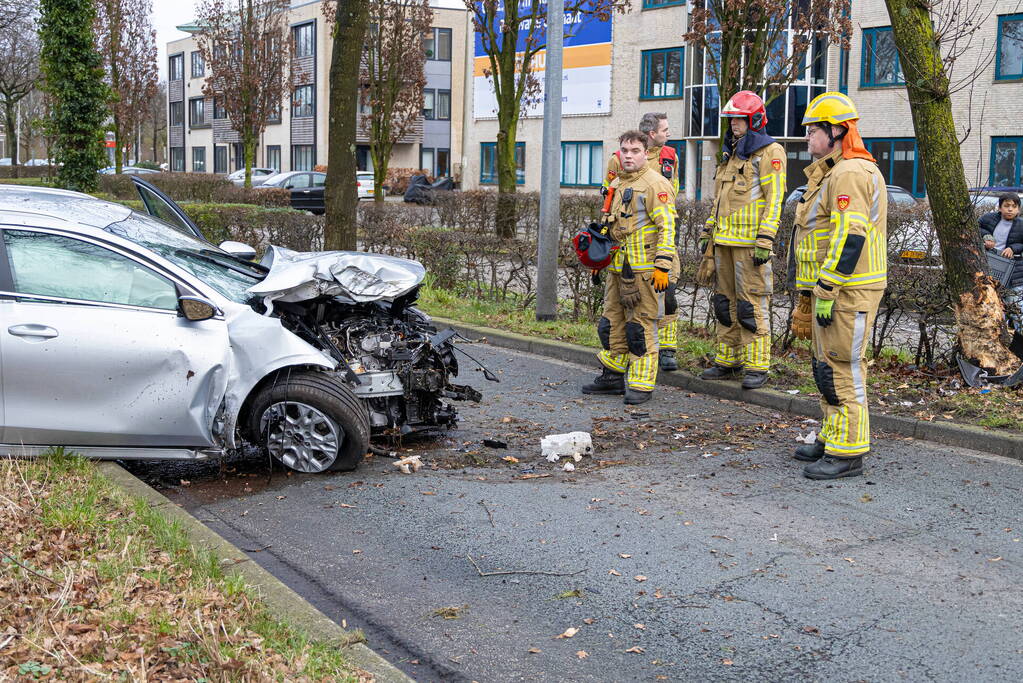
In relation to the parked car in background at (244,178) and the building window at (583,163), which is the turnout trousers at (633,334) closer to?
the parked car in background at (244,178)

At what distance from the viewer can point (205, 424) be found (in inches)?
240

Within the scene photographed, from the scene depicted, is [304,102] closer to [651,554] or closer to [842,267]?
[842,267]

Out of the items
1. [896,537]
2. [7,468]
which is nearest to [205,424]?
[7,468]

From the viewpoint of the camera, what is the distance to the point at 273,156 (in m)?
70.1

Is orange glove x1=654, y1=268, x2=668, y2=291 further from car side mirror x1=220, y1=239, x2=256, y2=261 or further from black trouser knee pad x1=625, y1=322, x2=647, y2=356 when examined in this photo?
car side mirror x1=220, y1=239, x2=256, y2=261

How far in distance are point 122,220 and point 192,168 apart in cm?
7928

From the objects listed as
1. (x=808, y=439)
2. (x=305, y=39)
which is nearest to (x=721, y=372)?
(x=808, y=439)

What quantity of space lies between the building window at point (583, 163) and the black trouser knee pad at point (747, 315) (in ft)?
112

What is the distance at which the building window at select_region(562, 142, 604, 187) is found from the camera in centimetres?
4338

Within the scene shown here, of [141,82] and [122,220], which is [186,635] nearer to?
[122,220]

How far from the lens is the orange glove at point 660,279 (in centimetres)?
828

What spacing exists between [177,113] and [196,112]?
3592mm

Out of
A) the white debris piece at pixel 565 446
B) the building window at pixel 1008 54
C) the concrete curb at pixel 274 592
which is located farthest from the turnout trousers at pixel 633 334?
the building window at pixel 1008 54

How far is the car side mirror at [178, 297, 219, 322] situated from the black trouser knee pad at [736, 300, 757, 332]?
177 inches
